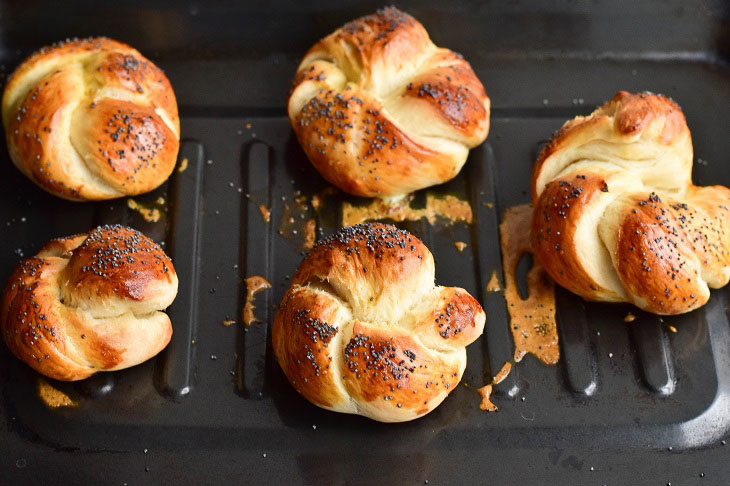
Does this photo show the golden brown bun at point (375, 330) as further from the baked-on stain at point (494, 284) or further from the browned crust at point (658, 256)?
the browned crust at point (658, 256)

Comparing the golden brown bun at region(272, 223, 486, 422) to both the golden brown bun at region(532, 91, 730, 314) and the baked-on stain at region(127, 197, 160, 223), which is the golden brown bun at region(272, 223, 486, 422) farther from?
the baked-on stain at region(127, 197, 160, 223)

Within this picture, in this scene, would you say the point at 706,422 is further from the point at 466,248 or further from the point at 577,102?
the point at 577,102

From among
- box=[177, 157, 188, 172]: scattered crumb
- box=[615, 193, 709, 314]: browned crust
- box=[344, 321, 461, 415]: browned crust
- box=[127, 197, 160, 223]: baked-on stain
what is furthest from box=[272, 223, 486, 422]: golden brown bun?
box=[177, 157, 188, 172]: scattered crumb

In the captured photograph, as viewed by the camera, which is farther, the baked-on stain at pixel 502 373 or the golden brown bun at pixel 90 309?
the baked-on stain at pixel 502 373

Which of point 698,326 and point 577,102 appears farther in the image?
point 577,102

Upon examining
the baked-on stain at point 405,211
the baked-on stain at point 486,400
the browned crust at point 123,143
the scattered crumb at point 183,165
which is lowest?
the baked-on stain at point 486,400

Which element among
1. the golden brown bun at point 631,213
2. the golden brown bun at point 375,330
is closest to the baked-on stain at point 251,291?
the golden brown bun at point 375,330

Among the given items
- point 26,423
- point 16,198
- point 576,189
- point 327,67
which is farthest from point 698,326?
point 16,198
